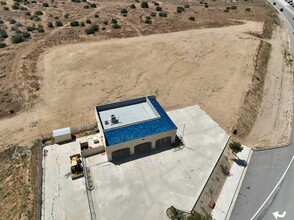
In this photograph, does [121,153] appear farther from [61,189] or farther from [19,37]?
[19,37]

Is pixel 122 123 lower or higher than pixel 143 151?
higher

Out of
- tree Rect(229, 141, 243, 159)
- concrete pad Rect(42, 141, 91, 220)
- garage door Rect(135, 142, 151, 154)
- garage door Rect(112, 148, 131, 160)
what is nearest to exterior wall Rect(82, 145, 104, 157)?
concrete pad Rect(42, 141, 91, 220)

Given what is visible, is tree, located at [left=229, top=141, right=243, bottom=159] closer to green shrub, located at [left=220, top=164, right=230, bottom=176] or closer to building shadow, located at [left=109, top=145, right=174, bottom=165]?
green shrub, located at [left=220, top=164, right=230, bottom=176]

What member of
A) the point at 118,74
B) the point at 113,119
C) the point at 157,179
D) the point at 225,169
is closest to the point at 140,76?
the point at 118,74

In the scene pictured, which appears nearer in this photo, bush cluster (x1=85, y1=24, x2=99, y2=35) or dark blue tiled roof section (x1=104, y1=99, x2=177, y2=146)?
Answer: dark blue tiled roof section (x1=104, y1=99, x2=177, y2=146)

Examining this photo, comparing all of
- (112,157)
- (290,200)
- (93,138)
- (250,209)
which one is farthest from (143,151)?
(290,200)

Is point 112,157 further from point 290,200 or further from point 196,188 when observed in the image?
point 290,200
